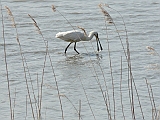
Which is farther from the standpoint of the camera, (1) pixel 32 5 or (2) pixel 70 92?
(1) pixel 32 5

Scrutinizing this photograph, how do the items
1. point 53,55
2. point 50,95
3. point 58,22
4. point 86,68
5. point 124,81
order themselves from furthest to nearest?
point 58,22 < point 53,55 < point 86,68 < point 124,81 < point 50,95

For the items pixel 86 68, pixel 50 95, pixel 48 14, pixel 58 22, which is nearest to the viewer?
pixel 50 95

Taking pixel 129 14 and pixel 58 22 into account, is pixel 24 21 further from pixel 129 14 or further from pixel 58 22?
pixel 129 14

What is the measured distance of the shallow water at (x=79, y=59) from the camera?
6293 millimetres

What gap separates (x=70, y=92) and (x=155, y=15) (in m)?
6.96

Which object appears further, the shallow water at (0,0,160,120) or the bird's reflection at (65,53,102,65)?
the bird's reflection at (65,53,102,65)

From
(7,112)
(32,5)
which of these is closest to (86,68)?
(7,112)

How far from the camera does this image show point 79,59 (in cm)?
983

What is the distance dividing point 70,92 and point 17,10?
24.6 ft

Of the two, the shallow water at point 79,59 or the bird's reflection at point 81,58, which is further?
the bird's reflection at point 81,58

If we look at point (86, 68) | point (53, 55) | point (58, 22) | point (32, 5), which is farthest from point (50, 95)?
point (32, 5)

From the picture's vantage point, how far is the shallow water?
6293 mm

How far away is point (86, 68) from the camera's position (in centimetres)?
893

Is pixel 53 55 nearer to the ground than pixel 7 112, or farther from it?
nearer to the ground
